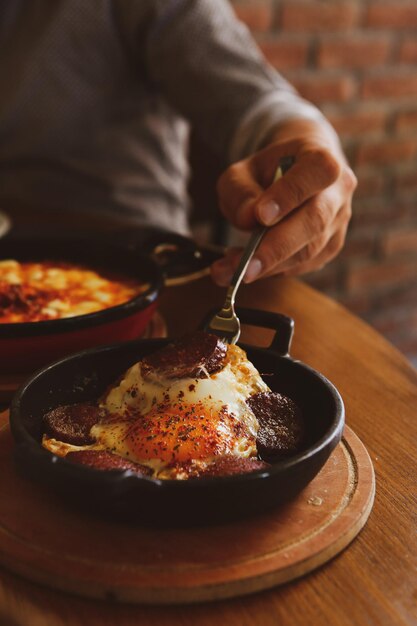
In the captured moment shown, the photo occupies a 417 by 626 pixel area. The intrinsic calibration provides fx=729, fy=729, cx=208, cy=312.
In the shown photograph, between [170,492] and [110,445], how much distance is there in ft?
0.40

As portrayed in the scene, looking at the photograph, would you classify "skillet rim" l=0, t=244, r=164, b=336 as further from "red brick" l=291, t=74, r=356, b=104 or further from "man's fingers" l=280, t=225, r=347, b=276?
"red brick" l=291, t=74, r=356, b=104

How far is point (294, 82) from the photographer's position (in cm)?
248

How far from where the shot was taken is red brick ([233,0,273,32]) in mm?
2257

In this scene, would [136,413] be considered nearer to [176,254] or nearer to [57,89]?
[176,254]

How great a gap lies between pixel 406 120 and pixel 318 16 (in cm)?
62

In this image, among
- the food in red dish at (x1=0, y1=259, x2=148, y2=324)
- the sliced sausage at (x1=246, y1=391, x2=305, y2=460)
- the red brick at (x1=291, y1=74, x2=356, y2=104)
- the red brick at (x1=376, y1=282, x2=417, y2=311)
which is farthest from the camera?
the red brick at (x1=376, y1=282, x2=417, y2=311)

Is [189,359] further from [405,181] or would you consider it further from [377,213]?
[405,181]

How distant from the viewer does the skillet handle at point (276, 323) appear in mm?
801

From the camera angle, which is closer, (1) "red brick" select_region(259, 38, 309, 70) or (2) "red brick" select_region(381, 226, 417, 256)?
(1) "red brick" select_region(259, 38, 309, 70)

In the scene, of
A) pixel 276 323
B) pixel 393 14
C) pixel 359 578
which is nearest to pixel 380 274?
pixel 393 14

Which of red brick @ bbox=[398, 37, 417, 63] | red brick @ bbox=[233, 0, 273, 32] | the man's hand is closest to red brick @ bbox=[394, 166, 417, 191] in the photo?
red brick @ bbox=[398, 37, 417, 63]

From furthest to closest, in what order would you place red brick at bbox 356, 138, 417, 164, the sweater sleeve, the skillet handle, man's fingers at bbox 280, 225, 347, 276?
1. red brick at bbox 356, 138, 417, 164
2. the sweater sleeve
3. man's fingers at bbox 280, 225, 347, 276
4. the skillet handle

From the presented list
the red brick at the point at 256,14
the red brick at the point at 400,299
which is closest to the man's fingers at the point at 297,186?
the red brick at the point at 256,14

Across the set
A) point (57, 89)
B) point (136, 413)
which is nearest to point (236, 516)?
point (136, 413)
